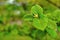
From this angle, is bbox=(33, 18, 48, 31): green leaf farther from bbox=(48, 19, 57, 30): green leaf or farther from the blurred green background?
the blurred green background

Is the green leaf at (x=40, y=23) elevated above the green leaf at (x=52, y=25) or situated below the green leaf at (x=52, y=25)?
above

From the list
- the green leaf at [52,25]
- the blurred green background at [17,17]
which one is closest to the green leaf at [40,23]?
the green leaf at [52,25]

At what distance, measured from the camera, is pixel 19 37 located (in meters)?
1.35

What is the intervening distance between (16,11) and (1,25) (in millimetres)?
194

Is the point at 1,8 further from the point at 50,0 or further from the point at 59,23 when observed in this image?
the point at 59,23

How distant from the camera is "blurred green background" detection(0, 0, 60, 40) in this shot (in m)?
1.34

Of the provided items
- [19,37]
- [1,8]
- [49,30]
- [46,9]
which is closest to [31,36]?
[19,37]

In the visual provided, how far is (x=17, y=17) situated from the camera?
5.61 feet

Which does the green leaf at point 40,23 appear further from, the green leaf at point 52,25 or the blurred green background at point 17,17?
the blurred green background at point 17,17

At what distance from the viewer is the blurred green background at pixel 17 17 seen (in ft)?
4.41

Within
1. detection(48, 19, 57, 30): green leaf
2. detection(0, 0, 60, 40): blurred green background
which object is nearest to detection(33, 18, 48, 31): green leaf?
detection(48, 19, 57, 30): green leaf

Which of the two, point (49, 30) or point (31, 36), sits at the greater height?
point (49, 30)

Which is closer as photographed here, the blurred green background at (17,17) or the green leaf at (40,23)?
the green leaf at (40,23)

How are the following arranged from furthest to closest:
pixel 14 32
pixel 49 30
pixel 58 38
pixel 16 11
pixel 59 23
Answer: pixel 16 11, pixel 14 32, pixel 58 38, pixel 59 23, pixel 49 30
